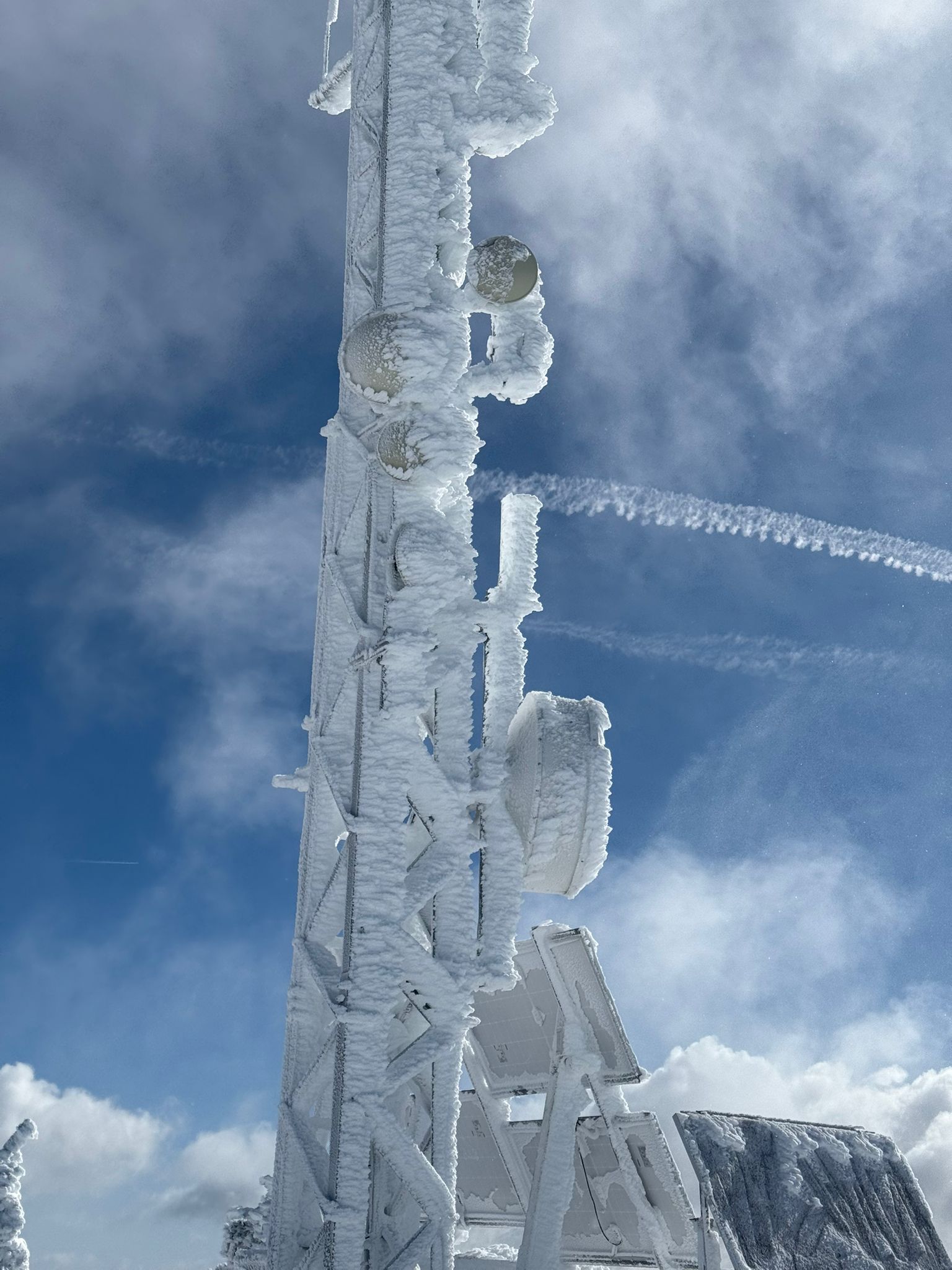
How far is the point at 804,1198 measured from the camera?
11773 mm

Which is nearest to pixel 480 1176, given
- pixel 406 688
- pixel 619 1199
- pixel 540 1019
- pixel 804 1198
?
pixel 619 1199

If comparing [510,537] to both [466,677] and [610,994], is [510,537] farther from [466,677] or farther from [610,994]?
[610,994]

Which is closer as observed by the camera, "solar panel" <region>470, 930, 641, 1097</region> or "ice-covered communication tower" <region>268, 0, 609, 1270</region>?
"ice-covered communication tower" <region>268, 0, 609, 1270</region>

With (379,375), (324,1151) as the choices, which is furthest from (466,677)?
(324,1151)

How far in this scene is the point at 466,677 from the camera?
38.4 ft

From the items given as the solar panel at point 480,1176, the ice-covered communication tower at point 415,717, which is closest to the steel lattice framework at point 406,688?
the ice-covered communication tower at point 415,717

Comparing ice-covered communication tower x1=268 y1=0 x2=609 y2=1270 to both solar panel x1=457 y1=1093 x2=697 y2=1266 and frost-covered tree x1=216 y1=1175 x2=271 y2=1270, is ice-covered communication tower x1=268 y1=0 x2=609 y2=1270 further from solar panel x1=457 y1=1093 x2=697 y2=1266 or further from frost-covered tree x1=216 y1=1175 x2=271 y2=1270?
solar panel x1=457 y1=1093 x2=697 y2=1266

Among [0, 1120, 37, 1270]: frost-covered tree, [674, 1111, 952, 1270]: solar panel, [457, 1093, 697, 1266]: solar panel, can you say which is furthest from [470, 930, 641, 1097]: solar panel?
[0, 1120, 37, 1270]: frost-covered tree

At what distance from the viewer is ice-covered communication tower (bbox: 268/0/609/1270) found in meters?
10.5

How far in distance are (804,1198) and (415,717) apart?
6807mm

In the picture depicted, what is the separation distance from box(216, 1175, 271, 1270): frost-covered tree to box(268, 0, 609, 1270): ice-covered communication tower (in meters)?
2.69

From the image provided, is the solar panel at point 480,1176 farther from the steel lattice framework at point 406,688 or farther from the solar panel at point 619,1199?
the steel lattice framework at point 406,688

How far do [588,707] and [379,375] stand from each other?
432 cm

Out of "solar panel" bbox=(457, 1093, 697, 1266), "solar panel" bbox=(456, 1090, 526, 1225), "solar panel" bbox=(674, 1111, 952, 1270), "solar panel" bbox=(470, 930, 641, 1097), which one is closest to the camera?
"solar panel" bbox=(674, 1111, 952, 1270)
